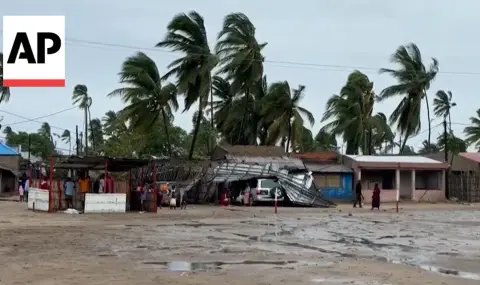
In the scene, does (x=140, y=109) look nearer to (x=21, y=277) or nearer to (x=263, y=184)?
(x=263, y=184)

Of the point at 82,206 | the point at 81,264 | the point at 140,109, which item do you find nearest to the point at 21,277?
the point at 81,264

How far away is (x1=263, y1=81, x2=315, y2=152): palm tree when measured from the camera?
52062mm

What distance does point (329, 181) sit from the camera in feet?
155

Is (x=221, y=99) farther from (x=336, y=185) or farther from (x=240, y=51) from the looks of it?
(x=336, y=185)

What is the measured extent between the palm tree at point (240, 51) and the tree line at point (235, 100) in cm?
7

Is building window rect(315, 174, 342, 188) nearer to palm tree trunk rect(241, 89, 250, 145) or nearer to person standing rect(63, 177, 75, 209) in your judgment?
palm tree trunk rect(241, 89, 250, 145)

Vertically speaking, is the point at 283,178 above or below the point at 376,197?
above

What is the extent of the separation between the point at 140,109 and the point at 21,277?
3767cm

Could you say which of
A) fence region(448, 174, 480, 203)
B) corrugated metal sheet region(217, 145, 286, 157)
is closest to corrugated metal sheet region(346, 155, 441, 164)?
fence region(448, 174, 480, 203)

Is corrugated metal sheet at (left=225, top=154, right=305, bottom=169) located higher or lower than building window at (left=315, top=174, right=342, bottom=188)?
higher

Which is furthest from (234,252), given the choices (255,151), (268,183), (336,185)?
(336,185)

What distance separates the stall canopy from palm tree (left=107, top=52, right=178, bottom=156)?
52.6 ft

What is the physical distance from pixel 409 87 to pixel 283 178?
17790mm

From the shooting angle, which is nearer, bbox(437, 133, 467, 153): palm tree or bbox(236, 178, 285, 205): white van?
bbox(236, 178, 285, 205): white van
